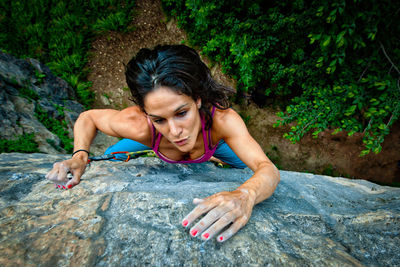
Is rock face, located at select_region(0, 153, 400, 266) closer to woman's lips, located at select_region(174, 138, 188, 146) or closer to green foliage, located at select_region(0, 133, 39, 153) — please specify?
woman's lips, located at select_region(174, 138, 188, 146)

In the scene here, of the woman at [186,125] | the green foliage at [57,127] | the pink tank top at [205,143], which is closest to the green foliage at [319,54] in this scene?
the pink tank top at [205,143]

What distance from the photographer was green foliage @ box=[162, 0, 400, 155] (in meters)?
2.30

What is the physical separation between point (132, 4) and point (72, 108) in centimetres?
309

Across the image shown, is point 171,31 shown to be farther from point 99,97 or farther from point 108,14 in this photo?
point 99,97

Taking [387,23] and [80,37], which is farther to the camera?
[80,37]

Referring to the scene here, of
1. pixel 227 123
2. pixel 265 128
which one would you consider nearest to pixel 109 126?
pixel 227 123

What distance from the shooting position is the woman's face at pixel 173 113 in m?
1.47

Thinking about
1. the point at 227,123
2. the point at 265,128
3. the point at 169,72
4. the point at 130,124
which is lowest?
the point at 265,128

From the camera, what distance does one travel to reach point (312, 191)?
1.74 metres

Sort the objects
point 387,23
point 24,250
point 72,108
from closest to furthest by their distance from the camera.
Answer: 1. point 24,250
2. point 387,23
3. point 72,108

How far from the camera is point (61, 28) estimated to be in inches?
192

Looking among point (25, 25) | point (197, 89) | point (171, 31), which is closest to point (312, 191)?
point (197, 89)

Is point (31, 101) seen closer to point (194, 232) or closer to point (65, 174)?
point (65, 174)

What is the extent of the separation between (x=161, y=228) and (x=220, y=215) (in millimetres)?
302
